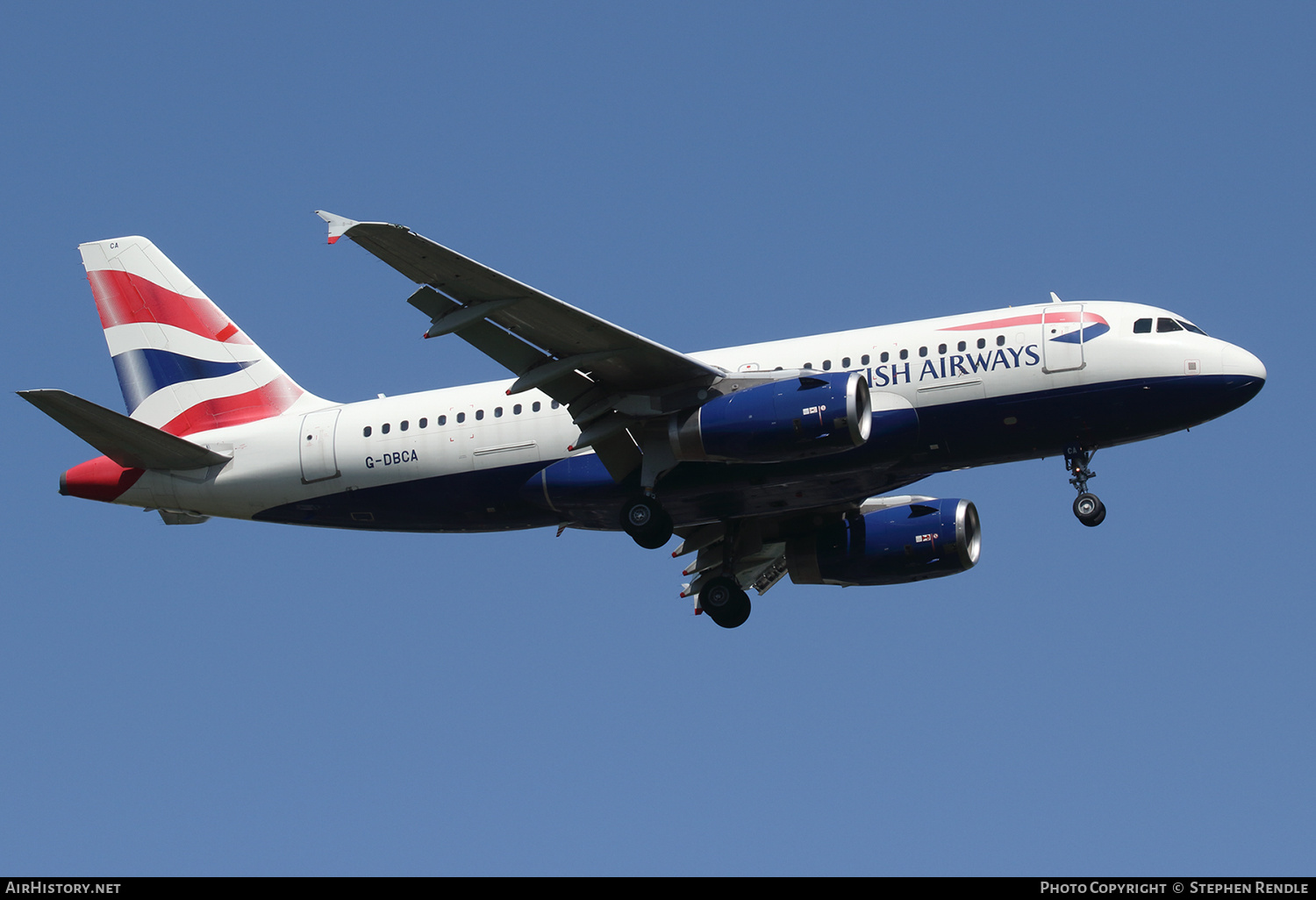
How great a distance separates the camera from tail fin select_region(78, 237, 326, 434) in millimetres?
39031

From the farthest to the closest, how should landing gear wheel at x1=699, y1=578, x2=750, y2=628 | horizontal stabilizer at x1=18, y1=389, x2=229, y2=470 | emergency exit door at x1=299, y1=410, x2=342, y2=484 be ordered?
landing gear wheel at x1=699, y1=578, x2=750, y2=628 → emergency exit door at x1=299, y1=410, x2=342, y2=484 → horizontal stabilizer at x1=18, y1=389, x2=229, y2=470

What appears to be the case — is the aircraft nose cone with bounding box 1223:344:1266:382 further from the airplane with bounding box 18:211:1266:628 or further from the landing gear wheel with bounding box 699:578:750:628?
the landing gear wheel with bounding box 699:578:750:628

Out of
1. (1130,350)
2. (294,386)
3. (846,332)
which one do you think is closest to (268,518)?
(294,386)

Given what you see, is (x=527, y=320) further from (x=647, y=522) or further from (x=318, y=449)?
(x=318, y=449)

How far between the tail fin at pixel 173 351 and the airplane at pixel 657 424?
61mm

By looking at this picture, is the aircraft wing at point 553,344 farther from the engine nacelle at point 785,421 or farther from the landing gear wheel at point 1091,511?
the landing gear wheel at point 1091,511

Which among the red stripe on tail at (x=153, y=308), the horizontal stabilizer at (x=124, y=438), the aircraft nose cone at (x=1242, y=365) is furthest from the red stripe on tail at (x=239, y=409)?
the aircraft nose cone at (x=1242, y=365)

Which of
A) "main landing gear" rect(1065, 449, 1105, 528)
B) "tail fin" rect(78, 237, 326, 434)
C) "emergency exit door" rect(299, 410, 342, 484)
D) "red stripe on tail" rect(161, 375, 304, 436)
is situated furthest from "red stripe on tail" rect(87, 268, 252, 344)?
"main landing gear" rect(1065, 449, 1105, 528)

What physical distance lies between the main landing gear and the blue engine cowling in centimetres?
458

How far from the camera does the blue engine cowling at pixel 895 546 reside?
125 feet

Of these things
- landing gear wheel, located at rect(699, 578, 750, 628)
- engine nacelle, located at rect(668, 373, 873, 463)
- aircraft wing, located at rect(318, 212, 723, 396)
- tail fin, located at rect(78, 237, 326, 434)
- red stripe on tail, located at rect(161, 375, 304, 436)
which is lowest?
landing gear wheel, located at rect(699, 578, 750, 628)

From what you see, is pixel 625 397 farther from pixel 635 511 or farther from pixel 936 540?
pixel 936 540

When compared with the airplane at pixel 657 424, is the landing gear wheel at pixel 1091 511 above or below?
below
